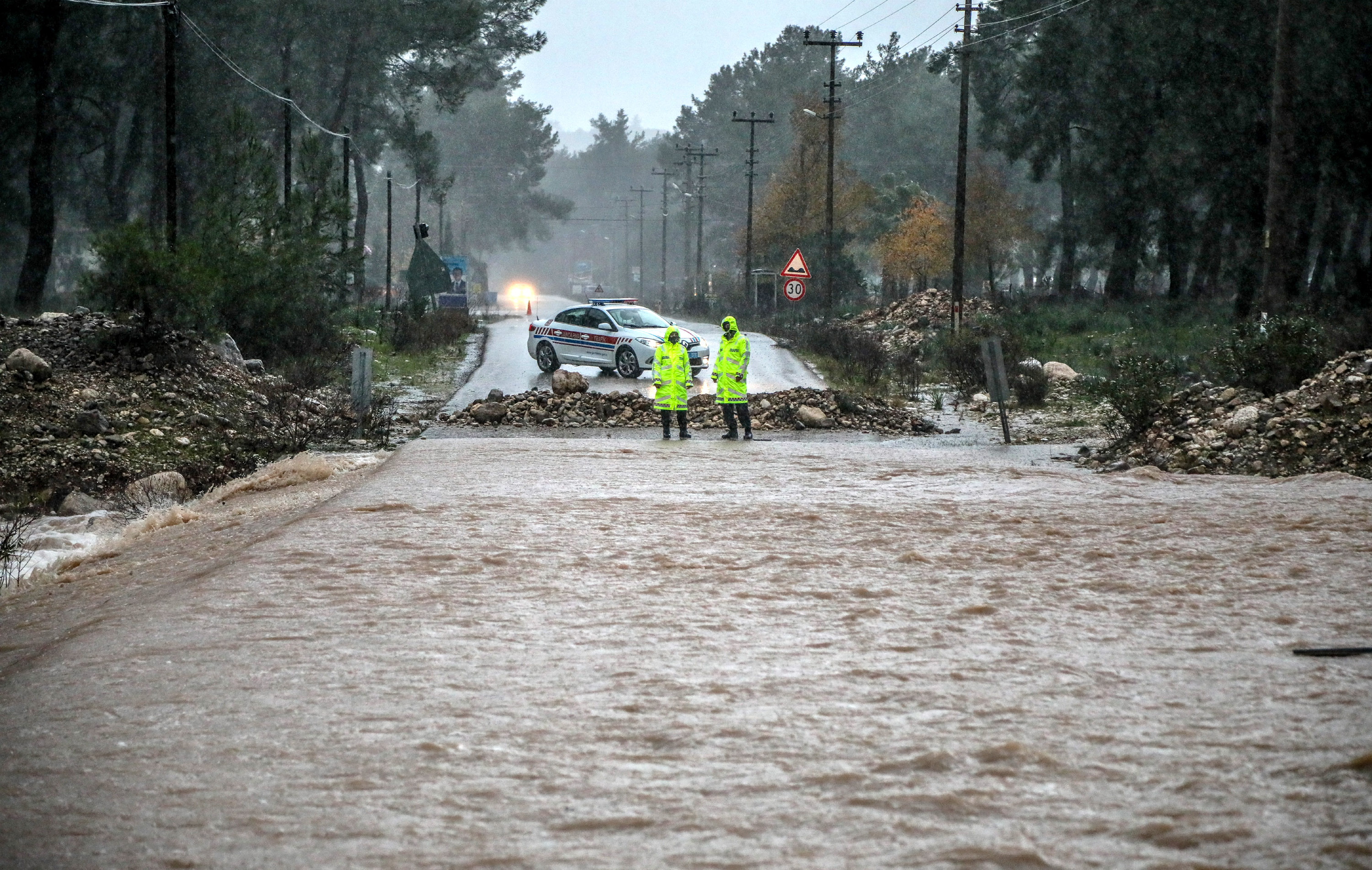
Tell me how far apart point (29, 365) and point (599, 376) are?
15.7m

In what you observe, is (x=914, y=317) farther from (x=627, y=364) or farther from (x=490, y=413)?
(x=490, y=413)

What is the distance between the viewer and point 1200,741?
5.95m

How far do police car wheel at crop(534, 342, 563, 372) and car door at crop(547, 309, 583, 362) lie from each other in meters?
0.13

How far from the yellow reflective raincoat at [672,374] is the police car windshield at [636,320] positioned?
493 inches

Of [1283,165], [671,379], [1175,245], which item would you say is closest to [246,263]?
[671,379]

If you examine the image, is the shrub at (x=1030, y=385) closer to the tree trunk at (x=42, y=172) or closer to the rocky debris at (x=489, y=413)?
the rocky debris at (x=489, y=413)

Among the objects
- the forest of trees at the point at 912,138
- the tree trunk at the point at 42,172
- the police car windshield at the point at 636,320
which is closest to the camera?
the police car windshield at the point at 636,320

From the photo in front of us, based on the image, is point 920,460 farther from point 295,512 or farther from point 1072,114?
point 1072,114

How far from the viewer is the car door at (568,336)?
33.3m

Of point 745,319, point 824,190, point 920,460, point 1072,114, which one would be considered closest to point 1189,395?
point 920,460

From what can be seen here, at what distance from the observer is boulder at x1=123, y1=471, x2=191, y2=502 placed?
50.8 ft

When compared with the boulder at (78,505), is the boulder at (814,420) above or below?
above

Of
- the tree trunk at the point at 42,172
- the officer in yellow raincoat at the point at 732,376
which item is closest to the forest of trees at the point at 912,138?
the tree trunk at the point at 42,172

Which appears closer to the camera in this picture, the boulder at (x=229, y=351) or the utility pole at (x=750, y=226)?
the boulder at (x=229, y=351)
